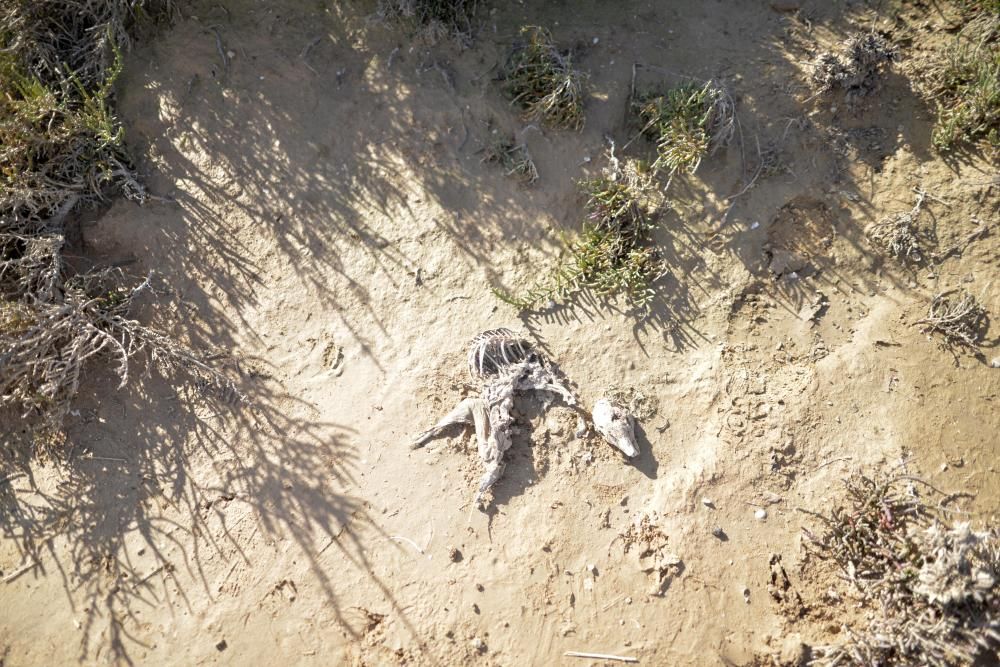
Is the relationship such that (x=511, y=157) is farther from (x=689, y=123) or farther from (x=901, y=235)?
(x=901, y=235)

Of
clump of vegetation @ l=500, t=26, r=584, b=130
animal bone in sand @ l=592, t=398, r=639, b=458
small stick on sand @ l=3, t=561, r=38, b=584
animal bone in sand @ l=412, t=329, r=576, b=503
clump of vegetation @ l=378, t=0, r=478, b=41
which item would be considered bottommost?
animal bone in sand @ l=592, t=398, r=639, b=458

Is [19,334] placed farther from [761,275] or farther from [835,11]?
[835,11]

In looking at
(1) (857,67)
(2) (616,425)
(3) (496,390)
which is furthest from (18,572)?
(1) (857,67)

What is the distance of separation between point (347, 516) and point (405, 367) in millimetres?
905

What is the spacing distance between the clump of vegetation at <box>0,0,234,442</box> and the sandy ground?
21cm

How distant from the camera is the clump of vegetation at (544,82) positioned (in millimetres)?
3818

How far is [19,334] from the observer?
3.53m

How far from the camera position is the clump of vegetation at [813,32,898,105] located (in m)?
3.70

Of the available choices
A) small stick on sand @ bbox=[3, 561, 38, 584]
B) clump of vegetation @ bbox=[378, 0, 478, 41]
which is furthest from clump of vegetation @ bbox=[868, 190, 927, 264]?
small stick on sand @ bbox=[3, 561, 38, 584]

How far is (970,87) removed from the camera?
354 cm

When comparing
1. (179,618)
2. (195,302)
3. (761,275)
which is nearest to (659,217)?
(761,275)

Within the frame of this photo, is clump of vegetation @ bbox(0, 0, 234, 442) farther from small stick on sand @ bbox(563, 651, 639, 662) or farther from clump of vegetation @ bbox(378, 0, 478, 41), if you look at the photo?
small stick on sand @ bbox(563, 651, 639, 662)

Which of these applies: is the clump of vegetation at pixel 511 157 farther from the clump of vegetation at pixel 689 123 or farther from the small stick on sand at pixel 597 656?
the small stick on sand at pixel 597 656

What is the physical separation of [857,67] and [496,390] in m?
2.97
